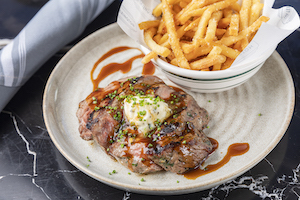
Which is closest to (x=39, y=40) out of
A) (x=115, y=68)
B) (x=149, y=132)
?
(x=115, y=68)

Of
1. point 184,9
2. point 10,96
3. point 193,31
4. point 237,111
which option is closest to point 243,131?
point 237,111

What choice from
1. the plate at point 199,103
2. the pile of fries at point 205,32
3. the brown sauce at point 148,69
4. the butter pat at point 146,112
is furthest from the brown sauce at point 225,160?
the brown sauce at point 148,69

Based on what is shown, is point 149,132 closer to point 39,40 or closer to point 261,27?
point 261,27

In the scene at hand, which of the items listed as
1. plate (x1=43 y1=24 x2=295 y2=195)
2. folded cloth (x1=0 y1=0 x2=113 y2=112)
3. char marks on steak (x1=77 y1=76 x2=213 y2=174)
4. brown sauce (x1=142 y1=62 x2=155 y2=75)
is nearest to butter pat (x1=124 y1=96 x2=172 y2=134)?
char marks on steak (x1=77 y1=76 x2=213 y2=174)

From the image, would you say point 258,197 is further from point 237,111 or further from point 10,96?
point 10,96

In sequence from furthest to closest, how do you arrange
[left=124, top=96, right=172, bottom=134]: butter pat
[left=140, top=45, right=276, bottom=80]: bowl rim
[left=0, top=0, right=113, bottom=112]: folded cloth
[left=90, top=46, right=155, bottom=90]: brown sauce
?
[left=90, top=46, right=155, bottom=90]: brown sauce, [left=0, top=0, right=113, bottom=112]: folded cloth, [left=140, top=45, right=276, bottom=80]: bowl rim, [left=124, top=96, right=172, bottom=134]: butter pat

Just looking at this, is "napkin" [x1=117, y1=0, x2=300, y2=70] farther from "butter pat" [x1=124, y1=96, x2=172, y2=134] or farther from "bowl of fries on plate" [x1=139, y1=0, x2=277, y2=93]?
"butter pat" [x1=124, y1=96, x2=172, y2=134]

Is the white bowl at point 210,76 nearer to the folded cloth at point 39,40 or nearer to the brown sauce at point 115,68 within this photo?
the brown sauce at point 115,68
